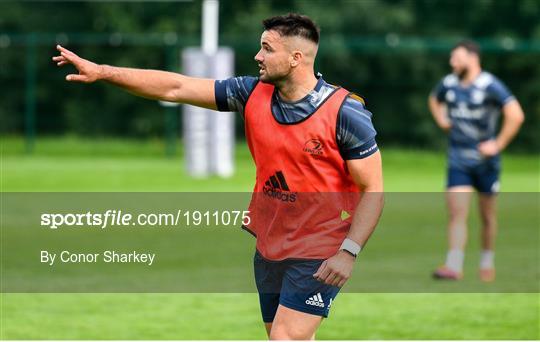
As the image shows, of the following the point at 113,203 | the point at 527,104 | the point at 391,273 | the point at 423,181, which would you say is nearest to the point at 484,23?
the point at 527,104

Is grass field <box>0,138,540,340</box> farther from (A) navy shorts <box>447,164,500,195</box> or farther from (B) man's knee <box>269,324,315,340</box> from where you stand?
(B) man's knee <box>269,324,315,340</box>

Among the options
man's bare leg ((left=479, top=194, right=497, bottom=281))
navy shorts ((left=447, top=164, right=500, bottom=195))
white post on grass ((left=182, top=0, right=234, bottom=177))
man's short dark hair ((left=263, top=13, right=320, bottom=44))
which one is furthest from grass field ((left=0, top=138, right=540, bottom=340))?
white post on grass ((left=182, top=0, right=234, bottom=177))

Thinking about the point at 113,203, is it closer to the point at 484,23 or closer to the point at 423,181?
the point at 423,181

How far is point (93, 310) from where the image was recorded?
1020cm

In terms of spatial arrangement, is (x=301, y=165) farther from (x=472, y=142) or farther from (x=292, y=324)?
(x=472, y=142)

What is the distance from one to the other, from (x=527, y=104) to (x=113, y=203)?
58.7 feet

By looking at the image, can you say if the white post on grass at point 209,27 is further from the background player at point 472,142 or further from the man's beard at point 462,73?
the man's beard at point 462,73

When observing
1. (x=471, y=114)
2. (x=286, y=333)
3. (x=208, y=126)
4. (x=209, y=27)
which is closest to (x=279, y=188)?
(x=286, y=333)

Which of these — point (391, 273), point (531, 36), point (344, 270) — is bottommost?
point (531, 36)

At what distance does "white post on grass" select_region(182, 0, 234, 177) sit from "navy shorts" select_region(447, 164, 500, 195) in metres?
13.6

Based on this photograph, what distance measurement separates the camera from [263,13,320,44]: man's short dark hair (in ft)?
19.5

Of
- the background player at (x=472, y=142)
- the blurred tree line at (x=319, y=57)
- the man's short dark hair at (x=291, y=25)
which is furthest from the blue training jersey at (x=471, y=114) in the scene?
the blurred tree line at (x=319, y=57)

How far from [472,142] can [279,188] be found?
22.2 ft

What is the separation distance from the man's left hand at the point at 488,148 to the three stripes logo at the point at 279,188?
671 cm
